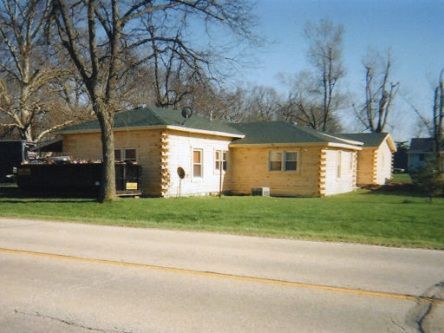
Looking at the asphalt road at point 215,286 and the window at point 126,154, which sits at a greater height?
the window at point 126,154

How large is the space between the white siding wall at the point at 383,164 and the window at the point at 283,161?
1327 centimetres

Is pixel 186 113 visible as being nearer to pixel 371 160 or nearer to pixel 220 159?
pixel 220 159

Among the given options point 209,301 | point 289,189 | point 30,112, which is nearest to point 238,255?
point 209,301

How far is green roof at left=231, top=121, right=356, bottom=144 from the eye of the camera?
25.7 m

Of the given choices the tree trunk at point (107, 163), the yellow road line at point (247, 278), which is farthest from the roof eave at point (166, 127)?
the yellow road line at point (247, 278)

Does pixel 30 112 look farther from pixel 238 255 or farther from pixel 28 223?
pixel 238 255

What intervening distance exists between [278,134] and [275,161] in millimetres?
1801

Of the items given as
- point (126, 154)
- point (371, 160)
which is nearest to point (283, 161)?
point (126, 154)

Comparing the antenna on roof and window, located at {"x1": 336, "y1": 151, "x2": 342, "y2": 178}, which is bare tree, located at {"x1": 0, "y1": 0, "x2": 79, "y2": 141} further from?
window, located at {"x1": 336, "y1": 151, "x2": 342, "y2": 178}

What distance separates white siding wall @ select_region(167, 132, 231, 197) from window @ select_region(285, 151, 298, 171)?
3.57m

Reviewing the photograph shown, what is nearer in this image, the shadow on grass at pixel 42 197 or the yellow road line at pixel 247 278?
the yellow road line at pixel 247 278

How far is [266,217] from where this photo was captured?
1509 centimetres

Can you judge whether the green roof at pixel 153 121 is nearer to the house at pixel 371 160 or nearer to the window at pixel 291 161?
the window at pixel 291 161

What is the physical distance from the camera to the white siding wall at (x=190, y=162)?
75.9ft
